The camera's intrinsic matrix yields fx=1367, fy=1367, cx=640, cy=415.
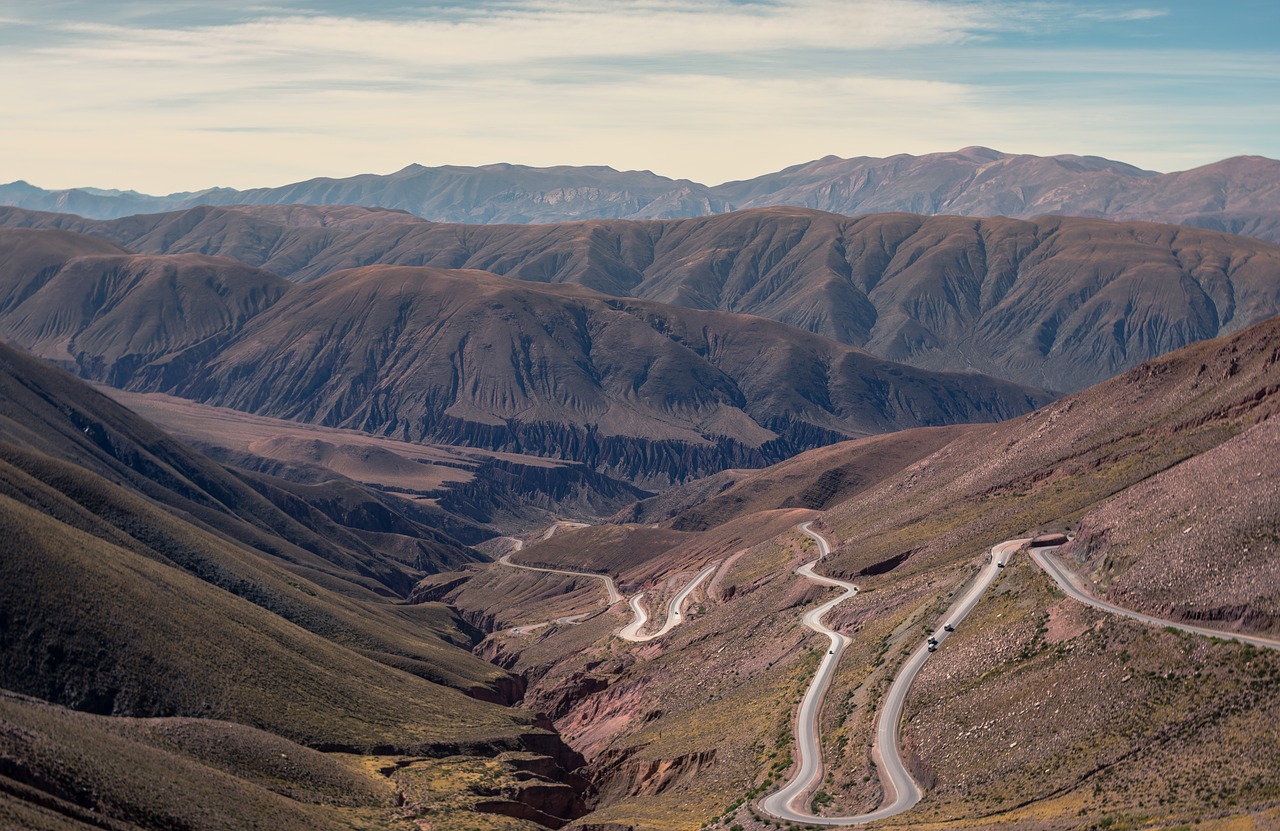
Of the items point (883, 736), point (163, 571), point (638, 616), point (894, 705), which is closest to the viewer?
point (883, 736)

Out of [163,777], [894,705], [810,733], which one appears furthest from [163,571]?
[894,705]

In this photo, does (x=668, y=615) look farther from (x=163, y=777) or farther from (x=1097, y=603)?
(x=163, y=777)

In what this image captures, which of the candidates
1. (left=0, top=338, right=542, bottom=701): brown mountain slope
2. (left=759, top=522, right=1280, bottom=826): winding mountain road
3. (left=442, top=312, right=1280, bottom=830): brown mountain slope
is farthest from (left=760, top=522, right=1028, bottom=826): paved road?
(left=0, top=338, right=542, bottom=701): brown mountain slope

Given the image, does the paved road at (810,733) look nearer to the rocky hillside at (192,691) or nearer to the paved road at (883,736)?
the paved road at (883,736)

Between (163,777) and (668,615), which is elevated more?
(163,777)

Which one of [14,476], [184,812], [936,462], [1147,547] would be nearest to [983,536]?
[1147,547]

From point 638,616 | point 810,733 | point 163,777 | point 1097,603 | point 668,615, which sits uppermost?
point 1097,603

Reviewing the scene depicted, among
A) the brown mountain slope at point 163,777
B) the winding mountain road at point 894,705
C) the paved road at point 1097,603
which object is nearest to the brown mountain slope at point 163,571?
the brown mountain slope at point 163,777

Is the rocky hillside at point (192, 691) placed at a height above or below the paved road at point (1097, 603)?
below
